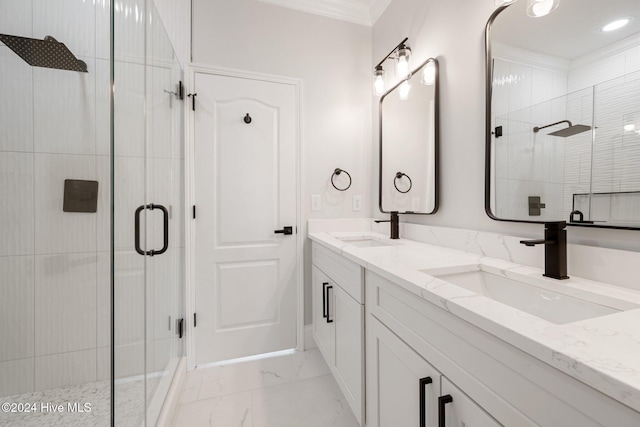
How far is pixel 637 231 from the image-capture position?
0.77 metres

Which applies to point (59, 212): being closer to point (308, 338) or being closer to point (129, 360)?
point (129, 360)

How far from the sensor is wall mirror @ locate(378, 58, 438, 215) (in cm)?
158

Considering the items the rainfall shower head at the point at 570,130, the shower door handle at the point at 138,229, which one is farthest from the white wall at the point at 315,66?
the rainfall shower head at the point at 570,130

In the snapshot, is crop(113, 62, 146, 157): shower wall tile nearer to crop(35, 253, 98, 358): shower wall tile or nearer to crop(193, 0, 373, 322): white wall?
crop(35, 253, 98, 358): shower wall tile

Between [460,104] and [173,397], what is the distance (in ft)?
7.35

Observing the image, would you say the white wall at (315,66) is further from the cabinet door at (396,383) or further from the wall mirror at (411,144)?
the cabinet door at (396,383)

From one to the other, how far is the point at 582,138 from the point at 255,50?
2.01 m

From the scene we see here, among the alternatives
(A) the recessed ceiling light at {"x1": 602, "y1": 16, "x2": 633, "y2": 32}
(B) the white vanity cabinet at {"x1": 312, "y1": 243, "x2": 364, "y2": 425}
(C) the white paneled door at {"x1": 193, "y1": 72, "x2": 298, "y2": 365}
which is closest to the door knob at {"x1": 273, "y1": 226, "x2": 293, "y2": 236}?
(C) the white paneled door at {"x1": 193, "y1": 72, "x2": 298, "y2": 365}

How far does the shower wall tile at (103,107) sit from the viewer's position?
0.98m

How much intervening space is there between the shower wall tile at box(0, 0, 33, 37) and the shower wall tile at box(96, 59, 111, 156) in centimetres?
20

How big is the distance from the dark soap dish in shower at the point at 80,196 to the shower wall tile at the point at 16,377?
1.81ft

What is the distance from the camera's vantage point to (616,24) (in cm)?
81

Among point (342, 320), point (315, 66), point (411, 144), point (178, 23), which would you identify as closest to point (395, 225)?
point (411, 144)

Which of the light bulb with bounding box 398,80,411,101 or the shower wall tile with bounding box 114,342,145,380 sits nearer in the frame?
the shower wall tile with bounding box 114,342,145,380
